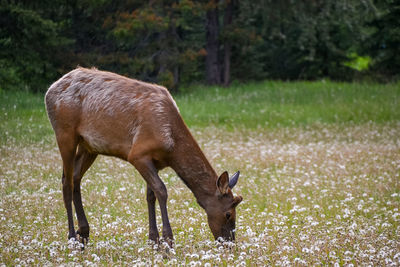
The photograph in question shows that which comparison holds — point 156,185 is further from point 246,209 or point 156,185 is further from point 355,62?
point 355,62

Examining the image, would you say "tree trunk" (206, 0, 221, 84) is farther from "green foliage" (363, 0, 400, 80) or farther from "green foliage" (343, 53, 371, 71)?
"green foliage" (343, 53, 371, 71)

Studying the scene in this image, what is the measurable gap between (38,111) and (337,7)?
13.5m

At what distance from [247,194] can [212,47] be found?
57.8 feet

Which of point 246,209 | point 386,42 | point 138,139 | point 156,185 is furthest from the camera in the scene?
point 386,42

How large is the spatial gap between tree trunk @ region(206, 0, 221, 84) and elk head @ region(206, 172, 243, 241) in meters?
20.0

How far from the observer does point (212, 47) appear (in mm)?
26766

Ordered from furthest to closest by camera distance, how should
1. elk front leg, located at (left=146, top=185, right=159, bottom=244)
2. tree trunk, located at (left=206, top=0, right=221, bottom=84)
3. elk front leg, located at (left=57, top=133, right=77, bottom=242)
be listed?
tree trunk, located at (left=206, top=0, right=221, bottom=84)
elk front leg, located at (left=57, top=133, right=77, bottom=242)
elk front leg, located at (left=146, top=185, right=159, bottom=244)

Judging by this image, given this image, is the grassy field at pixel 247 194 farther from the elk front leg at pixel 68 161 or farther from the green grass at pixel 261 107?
the elk front leg at pixel 68 161

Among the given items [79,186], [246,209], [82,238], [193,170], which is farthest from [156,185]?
[246,209]

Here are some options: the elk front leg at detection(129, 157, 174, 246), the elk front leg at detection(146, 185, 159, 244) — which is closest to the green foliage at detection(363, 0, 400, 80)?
the elk front leg at detection(146, 185, 159, 244)

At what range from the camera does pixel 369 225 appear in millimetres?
7766

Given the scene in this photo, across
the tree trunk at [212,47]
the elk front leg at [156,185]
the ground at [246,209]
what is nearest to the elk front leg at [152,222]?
the ground at [246,209]

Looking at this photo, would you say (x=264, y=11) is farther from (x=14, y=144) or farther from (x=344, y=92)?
(x=14, y=144)

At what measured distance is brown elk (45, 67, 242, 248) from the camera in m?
6.65
